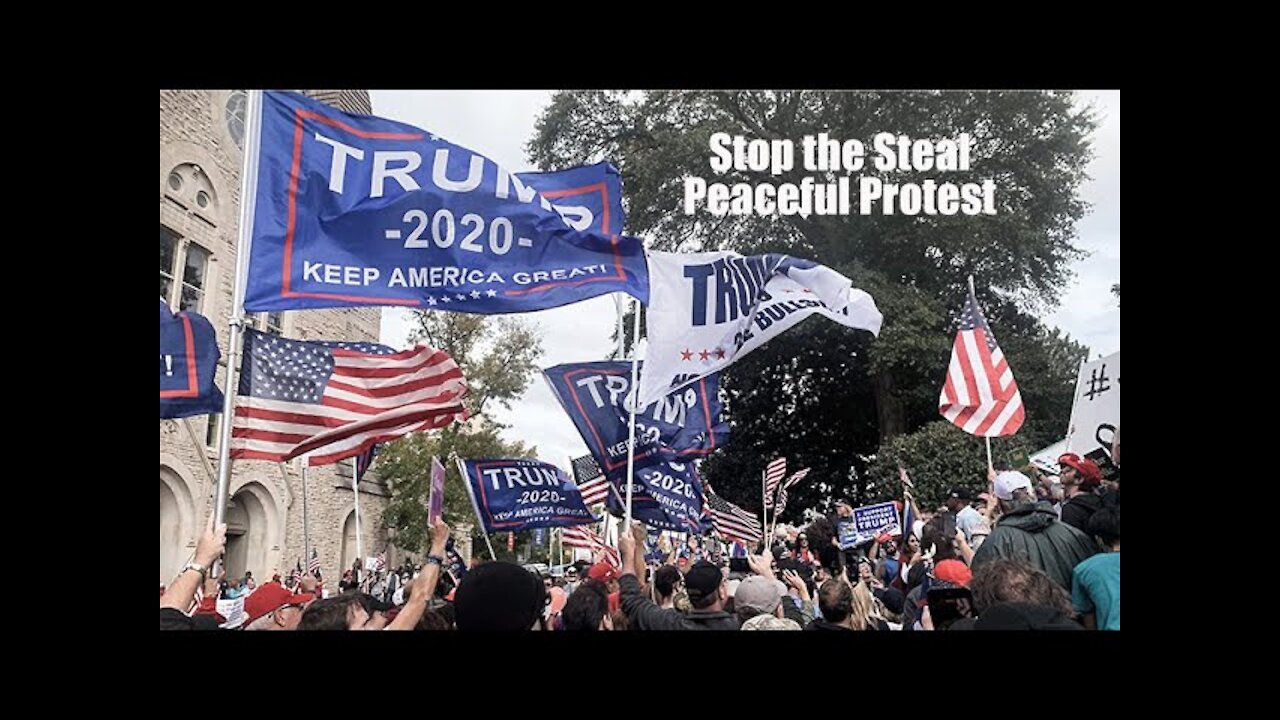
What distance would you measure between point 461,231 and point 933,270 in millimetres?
22848

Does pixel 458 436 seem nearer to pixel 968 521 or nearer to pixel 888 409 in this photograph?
pixel 888 409

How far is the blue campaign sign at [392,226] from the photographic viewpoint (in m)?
6.01

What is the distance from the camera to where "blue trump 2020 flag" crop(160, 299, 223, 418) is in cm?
725

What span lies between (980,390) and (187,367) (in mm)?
7806

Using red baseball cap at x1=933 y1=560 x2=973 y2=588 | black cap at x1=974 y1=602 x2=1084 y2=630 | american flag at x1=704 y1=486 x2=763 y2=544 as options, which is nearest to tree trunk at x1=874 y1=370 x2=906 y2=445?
american flag at x1=704 y1=486 x2=763 y2=544

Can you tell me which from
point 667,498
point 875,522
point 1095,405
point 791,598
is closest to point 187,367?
point 791,598

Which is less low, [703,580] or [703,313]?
[703,313]

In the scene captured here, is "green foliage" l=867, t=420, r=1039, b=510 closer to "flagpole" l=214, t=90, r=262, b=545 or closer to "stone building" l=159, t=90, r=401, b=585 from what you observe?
"stone building" l=159, t=90, r=401, b=585

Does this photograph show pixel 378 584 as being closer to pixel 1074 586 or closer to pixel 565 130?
pixel 565 130

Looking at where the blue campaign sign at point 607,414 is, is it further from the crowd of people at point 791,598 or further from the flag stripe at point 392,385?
the flag stripe at point 392,385

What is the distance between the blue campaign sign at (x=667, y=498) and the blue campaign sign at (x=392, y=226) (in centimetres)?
439

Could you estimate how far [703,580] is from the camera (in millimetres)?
4703

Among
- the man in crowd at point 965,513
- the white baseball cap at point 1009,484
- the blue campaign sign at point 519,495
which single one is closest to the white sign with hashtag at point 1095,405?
the man in crowd at point 965,513

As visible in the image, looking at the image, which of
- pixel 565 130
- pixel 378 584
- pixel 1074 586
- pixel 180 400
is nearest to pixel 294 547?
pixel 378 584
